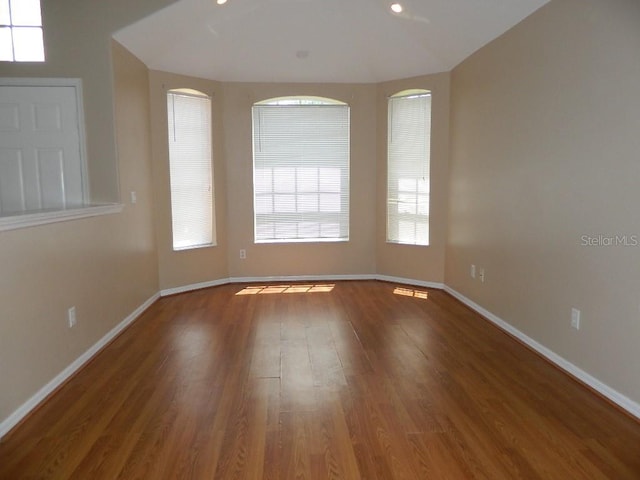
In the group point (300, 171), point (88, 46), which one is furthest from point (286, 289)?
point (88, 46)

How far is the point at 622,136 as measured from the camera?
2561 millimetres

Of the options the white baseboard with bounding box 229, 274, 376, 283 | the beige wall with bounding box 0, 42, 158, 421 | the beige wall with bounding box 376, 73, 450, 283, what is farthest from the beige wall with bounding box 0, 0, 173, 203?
the beige wall with bounding box 376, 73, 450, 283

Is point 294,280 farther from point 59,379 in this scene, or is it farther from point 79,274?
point 59,379

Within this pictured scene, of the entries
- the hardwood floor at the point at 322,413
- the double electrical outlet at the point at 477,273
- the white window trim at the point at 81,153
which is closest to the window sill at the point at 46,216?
the white window trim at the point at 81,153

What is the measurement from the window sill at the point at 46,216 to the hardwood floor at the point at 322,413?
1.07 m

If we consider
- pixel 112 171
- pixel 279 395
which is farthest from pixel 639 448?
pixel 112 171

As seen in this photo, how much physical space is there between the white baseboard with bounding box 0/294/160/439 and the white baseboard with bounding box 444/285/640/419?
3.33 metres

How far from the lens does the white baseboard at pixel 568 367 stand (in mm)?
2549

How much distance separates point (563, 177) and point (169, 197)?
13.2 feet

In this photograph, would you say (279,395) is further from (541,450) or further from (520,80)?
(520,80)

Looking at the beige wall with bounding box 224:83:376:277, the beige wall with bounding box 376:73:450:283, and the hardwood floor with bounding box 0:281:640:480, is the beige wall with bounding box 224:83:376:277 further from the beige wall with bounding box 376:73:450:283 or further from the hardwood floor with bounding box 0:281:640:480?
the hardwood floor with bounding box 0:281:640:480

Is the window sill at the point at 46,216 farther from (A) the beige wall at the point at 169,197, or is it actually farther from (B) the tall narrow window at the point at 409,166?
(B) the tall narrow window at the point at 409,166

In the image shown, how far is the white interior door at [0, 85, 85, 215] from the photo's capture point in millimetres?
3977

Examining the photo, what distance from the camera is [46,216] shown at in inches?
111
